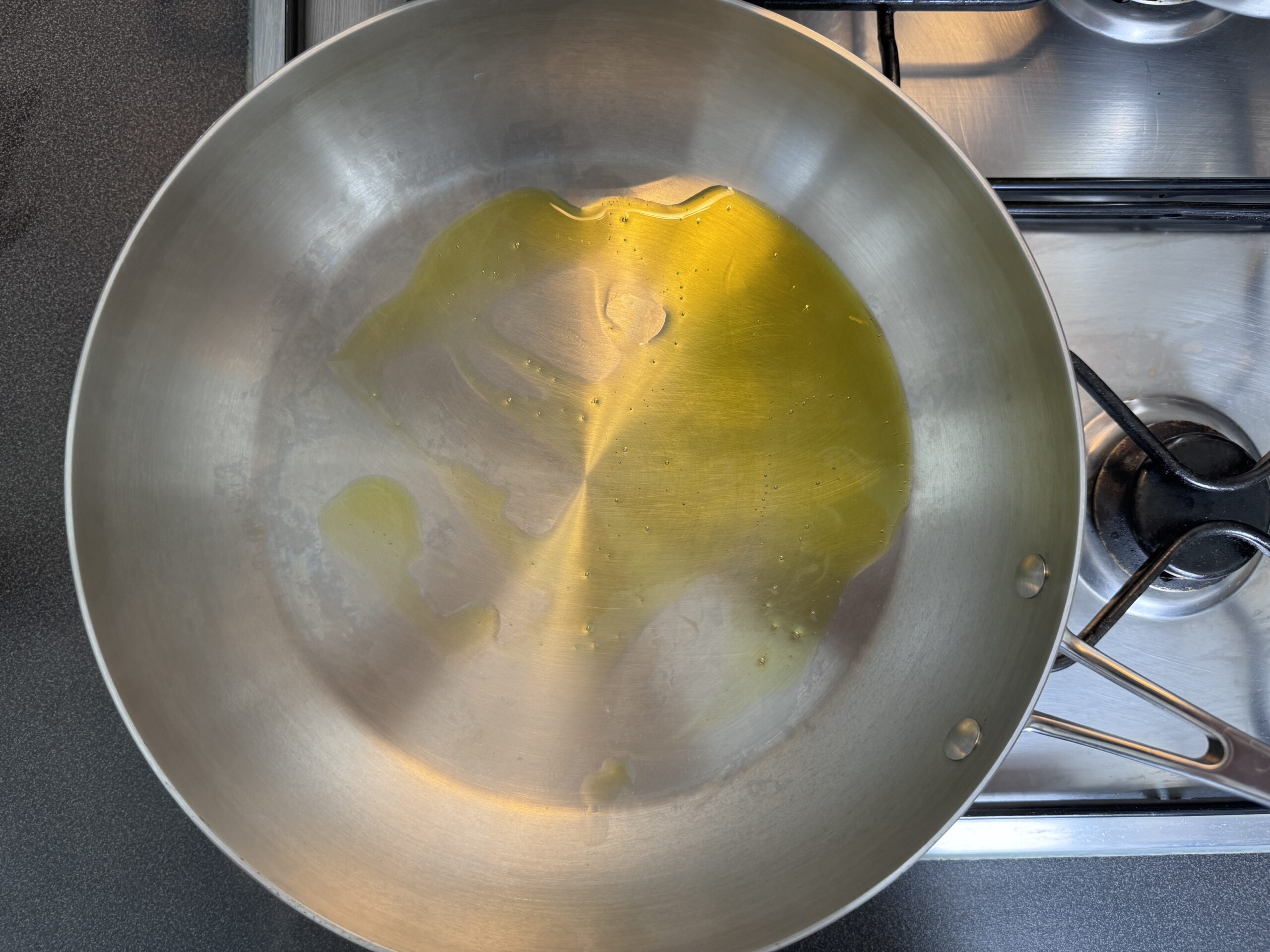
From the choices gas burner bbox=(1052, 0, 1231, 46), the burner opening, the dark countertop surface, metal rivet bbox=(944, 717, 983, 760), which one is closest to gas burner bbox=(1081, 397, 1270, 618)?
the burner opening

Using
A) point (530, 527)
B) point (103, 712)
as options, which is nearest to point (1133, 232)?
point (530, 527)

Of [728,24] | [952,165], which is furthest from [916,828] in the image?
[728,24]

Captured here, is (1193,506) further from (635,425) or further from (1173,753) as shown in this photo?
(635,425)

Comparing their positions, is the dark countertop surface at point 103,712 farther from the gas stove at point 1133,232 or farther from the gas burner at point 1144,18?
the gas burner at point 1144,18

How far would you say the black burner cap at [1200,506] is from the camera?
47 centimetres

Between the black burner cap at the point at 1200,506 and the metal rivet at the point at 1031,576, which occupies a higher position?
the black burner cap at the point at 1200,506

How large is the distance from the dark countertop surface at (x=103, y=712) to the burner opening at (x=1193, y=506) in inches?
15.3

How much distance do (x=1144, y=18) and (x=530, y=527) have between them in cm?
53

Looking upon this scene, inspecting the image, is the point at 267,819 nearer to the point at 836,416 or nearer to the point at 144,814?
the point at 144,814

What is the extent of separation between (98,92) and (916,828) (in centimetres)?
93

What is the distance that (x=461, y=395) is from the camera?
58cm

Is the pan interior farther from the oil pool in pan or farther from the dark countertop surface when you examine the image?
the dark countertop surface

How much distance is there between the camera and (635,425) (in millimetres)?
590

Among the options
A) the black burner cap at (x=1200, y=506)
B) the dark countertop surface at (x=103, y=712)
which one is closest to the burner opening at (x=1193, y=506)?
the black burner cap at (x=1200, y=506)
